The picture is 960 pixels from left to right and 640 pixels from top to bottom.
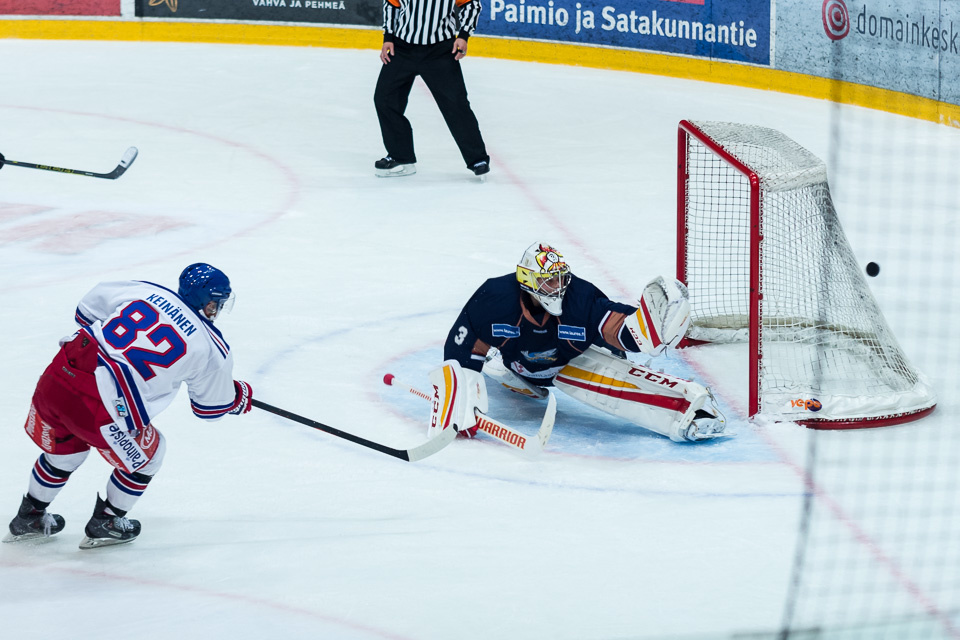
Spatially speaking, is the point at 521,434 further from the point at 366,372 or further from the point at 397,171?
the point at 397,171

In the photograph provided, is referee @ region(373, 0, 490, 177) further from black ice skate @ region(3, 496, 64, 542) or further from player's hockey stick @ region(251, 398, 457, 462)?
black ice skate @ region(3, 496, 64, 542)

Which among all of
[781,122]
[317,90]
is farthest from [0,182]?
[781,122]

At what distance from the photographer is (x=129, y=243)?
673 centimetres

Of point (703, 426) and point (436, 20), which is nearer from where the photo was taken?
point (703, 426)

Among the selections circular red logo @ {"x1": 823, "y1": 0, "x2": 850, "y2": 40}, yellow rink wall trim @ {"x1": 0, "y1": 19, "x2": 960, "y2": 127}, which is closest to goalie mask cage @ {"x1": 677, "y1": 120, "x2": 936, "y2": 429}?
circular red logo @ {"x1": 823, "y1": 0, "x2": 850, "y2": 40}

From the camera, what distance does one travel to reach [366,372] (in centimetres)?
511

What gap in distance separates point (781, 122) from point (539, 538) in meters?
5.85

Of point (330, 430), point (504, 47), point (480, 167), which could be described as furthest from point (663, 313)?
point (504, 47)

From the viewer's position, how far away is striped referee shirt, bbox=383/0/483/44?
7582 millimetres

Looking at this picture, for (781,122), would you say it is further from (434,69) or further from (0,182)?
(0,182)

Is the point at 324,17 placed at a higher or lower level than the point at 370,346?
higher

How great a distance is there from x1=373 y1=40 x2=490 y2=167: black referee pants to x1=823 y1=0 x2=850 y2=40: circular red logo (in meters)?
2.91

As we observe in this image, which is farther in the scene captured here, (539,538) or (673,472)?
(673,472)

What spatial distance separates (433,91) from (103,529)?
181 inches
